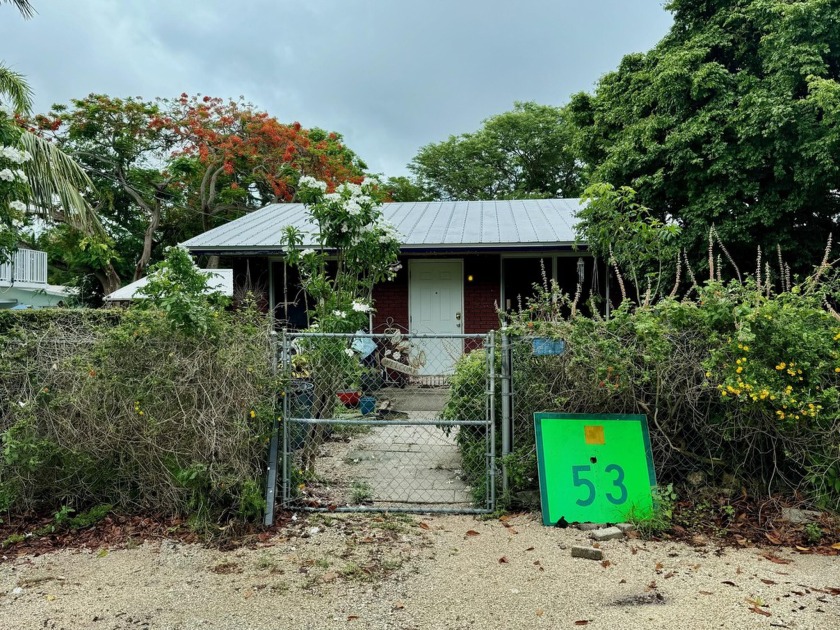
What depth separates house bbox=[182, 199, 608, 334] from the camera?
387 inches

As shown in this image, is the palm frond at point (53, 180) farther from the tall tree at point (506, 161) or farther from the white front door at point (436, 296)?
the tall tree at point (506, 161)

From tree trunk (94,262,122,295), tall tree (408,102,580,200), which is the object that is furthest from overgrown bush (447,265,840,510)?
tall tree (408,102,580,200)

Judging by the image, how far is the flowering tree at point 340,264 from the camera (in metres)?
4.68

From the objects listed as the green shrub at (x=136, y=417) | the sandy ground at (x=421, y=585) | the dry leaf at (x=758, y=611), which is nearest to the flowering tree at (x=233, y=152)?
the green shrub at (x=136, y=417)

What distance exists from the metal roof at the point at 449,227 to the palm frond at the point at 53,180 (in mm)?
1529

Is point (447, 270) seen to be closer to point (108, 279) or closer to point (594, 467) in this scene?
point (594, 467)

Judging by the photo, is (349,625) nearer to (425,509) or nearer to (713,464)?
(425,509)

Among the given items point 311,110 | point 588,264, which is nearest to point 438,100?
point 311,110

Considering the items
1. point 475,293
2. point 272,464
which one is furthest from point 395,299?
point 272,464

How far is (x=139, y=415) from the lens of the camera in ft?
13.1

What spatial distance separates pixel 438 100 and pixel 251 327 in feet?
73.4

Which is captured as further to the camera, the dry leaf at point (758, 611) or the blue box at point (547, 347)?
the blue box at point (547, 347)

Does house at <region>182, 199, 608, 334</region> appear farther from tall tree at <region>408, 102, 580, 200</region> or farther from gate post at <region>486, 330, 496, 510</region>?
tall tree at <region>408, 102, 580, 200</region>

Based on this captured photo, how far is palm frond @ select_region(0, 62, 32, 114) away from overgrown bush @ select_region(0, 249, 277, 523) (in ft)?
16.2
